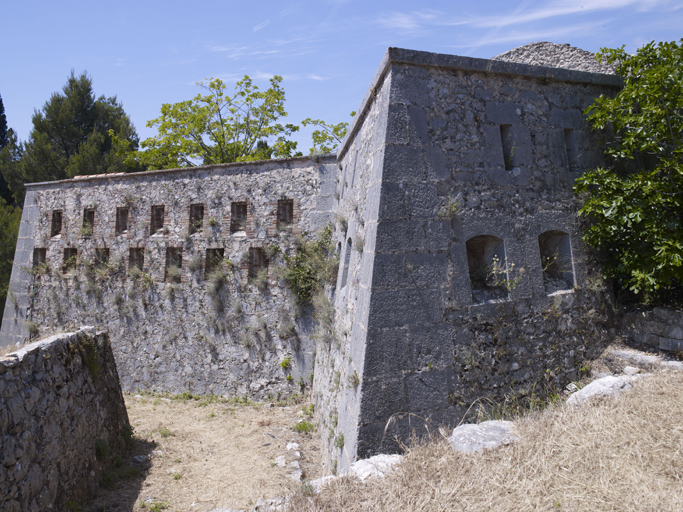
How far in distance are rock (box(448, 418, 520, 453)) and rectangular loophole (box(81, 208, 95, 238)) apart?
37.7ft

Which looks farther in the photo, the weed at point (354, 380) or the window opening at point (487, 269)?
the window opening at point (487, 269)

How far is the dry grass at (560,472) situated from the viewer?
314 centimetres

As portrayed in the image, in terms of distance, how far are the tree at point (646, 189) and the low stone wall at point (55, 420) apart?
280 inches

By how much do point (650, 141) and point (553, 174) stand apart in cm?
113

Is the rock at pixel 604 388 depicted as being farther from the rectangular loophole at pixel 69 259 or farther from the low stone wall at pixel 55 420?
the rectangular loophole at pixel 69 259

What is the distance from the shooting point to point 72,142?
81.3 ft

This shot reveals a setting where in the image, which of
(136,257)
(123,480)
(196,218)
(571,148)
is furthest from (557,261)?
(136,257)

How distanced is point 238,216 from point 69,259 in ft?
18.6

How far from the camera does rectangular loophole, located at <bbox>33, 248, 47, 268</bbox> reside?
13.0 metres

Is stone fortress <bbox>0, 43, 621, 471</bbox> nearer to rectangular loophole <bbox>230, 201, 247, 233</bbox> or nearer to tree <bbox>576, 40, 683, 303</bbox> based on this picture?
tree <bbox>576, 40, 683, 303</bbox>

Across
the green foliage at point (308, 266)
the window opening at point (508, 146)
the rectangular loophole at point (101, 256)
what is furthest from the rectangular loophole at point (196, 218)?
the window opening at point (508, 146)

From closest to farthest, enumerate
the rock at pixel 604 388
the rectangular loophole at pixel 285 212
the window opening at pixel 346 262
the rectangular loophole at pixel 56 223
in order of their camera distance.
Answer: the rock at pixel 604 388
the window opening at pixel 346 262
the rectangular loophole at pixel 285 212
the rectangular loophole at pixel 56 223

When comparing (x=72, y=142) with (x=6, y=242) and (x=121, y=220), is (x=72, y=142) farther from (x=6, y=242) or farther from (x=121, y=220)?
(x=121, y=220)

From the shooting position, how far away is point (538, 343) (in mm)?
5609
